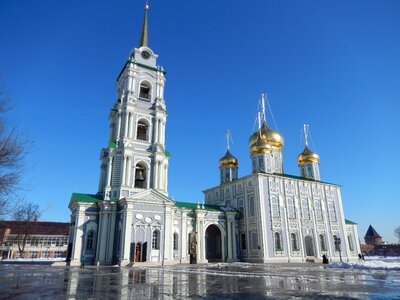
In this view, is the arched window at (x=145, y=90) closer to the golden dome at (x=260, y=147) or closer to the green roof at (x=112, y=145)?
the green roof at (x=112, y=145)

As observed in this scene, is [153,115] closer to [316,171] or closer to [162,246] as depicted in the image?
[162,246]

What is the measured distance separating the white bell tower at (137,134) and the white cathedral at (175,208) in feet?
0.38

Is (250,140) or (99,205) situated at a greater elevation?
(250,140)

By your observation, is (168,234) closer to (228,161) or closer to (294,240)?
(294,240)

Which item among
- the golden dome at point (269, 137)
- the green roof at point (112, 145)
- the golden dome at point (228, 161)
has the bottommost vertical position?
the green roof at point (112, 145)

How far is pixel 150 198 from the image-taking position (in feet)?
97.9

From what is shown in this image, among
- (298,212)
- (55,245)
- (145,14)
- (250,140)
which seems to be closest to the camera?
(298,212)

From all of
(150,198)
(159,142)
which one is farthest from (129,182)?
(159,142)

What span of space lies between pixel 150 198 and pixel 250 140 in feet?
67.7

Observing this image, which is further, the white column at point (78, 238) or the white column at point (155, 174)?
the white column at point (155, 174)

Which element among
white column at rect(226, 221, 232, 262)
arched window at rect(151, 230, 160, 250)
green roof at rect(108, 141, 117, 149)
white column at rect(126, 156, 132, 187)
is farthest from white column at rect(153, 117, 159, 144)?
white column at rect(226, 221, 232, 262)

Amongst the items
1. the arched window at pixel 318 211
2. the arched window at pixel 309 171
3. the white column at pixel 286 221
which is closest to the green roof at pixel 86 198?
the white column at pixel 286 221

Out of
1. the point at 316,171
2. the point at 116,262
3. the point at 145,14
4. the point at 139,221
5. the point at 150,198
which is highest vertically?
the point at 145,14

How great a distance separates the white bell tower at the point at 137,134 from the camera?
31609 millimetres
